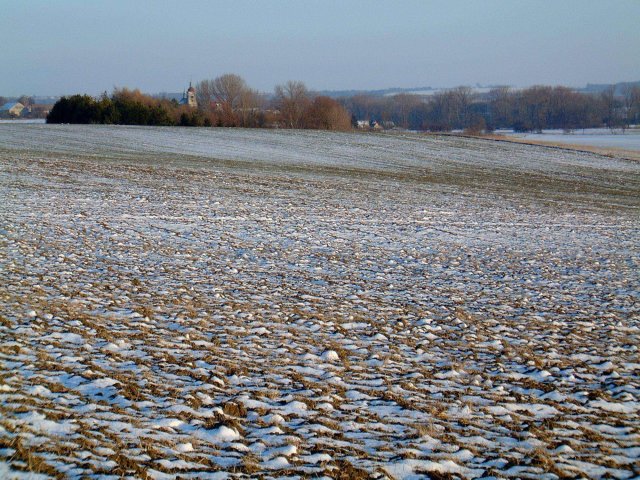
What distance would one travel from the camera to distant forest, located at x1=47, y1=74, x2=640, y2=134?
65.5 m

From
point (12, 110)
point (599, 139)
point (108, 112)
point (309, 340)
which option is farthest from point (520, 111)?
Answer: point (309, 340)

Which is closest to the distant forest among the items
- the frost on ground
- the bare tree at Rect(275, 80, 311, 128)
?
the bare tree at Rect(275, 80, 311, 128)

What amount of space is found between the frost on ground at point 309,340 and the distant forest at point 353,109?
159ft

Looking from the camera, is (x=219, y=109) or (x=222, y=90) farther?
(x=222, y=90)

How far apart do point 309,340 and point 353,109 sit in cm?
16722

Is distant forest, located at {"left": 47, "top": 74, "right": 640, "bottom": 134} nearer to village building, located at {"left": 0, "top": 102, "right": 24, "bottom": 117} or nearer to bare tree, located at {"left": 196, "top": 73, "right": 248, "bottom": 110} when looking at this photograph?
bare tree, located at {"left": 196, "top": 73, "right": 248, "bottom": 110}

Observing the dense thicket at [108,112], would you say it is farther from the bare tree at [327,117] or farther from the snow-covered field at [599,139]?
the snow-covered field at [599,139]

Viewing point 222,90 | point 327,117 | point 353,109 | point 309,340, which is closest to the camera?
point 309,340

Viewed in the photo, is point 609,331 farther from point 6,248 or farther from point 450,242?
point 6,248

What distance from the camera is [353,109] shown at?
170000 millimetres

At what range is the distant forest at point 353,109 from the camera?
215ft

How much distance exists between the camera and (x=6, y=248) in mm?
11742

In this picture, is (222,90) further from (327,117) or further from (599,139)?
(599,139)

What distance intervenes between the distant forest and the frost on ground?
48.5 meters
